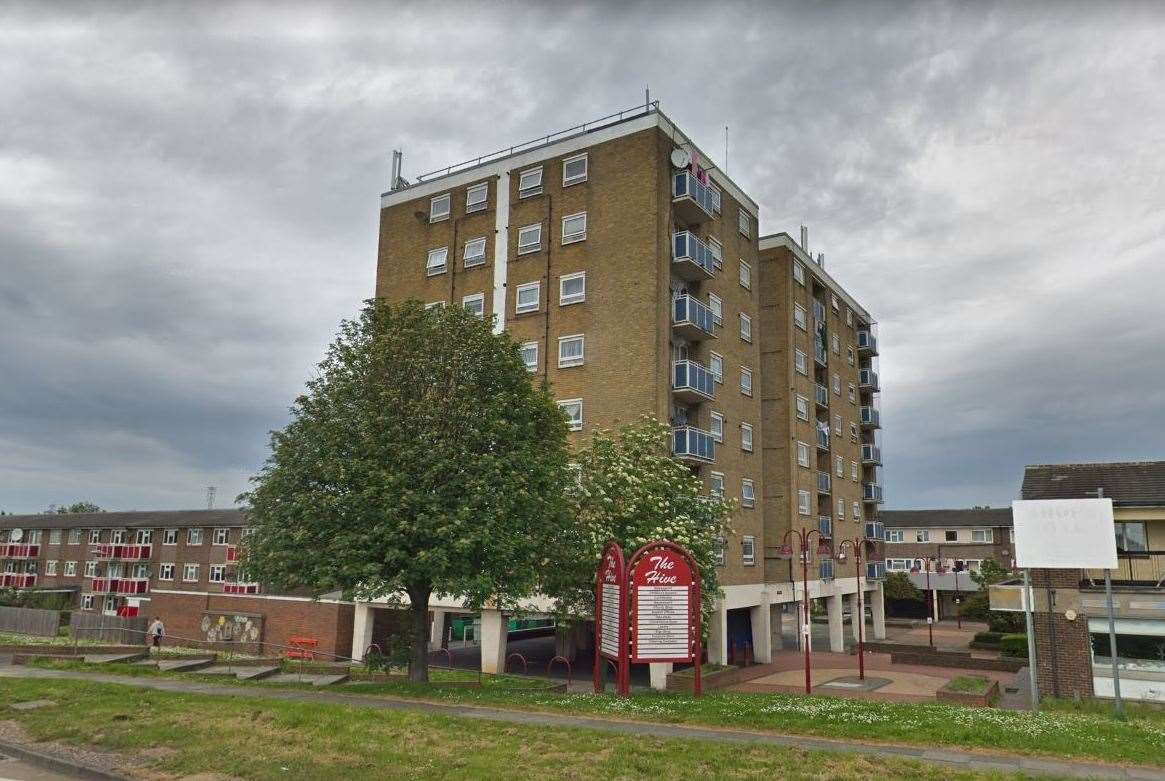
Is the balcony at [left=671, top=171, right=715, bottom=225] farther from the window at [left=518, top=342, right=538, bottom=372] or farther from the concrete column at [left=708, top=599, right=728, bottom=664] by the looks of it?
the concrete column at [left=708, top=599, right=728, bottom=664]

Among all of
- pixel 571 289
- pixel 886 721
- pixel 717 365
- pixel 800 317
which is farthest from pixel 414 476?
pixel 800 317

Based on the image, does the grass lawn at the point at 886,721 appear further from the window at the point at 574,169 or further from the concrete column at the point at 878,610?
the concrete column at the point at 878,610

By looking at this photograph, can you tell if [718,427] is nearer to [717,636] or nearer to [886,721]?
[717,636]

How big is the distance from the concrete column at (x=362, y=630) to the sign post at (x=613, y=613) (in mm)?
21722

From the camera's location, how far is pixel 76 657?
29016 mm

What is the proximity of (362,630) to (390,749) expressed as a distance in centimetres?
2863

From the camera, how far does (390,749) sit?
12188 millimetres

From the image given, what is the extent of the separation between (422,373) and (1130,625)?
22079 mm

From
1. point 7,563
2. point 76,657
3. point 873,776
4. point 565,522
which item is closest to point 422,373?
point 565,522

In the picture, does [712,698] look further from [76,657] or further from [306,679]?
[76,657]

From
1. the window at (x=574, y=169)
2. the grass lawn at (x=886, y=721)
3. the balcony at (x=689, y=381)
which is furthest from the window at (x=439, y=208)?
the grass lawn at (x=886, y=721)

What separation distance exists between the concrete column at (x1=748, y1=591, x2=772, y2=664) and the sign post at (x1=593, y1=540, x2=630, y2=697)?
67.5 feet

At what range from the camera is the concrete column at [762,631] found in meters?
38.8

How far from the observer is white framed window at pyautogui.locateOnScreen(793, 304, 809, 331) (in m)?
47.3
